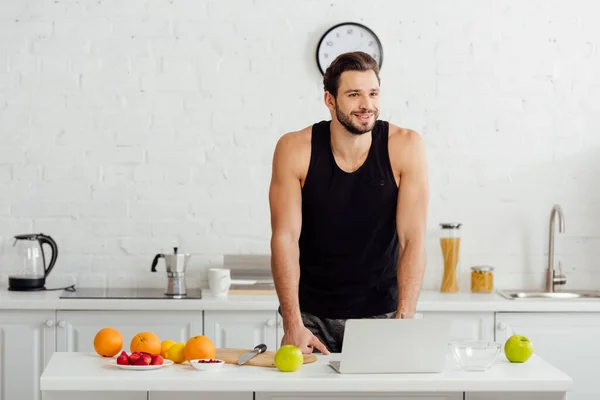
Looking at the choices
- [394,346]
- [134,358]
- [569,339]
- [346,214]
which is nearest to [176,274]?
[346,214]

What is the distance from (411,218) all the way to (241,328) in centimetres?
124

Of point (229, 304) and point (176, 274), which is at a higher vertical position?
point (176, 274)

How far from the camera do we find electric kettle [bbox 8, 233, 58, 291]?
4117 millimetres

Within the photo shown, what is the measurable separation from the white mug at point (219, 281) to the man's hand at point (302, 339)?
1.26 meters

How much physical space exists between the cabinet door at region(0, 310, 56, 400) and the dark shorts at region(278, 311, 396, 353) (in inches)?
53.4

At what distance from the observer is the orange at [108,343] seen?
257 cm

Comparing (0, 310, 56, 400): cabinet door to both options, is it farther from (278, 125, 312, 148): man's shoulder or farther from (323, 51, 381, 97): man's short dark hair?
(323, 51, 381, 97): man's short dark hair

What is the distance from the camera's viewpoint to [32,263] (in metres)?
4.16

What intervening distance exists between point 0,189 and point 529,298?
99.7 inches

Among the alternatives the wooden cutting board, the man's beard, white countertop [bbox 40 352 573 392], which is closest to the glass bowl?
white countertop [bbox 40 352 573 392]

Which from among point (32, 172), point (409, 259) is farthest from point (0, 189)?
point (409, 259)

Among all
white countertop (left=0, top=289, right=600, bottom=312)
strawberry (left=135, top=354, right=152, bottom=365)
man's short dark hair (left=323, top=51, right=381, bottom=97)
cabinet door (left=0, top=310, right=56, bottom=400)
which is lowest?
cabinet door (left=0, top=310, right=56, bottom=400)

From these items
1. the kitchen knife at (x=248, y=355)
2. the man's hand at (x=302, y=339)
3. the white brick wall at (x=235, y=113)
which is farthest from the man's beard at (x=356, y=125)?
the white brick wall at (x=235, y=113)

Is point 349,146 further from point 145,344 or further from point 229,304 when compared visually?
point 229,304
